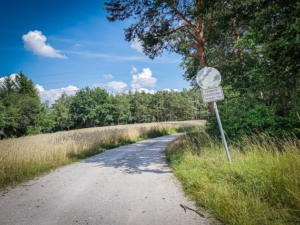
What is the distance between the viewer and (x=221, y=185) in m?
3.57

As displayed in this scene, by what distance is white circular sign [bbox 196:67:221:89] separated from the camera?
4.88m

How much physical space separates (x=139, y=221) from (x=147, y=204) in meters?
0.62

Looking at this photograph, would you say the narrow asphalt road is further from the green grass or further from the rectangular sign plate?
the rectangular sign plate

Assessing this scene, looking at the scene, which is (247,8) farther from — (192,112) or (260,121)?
(192,112)

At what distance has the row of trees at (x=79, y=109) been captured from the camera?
30.8m

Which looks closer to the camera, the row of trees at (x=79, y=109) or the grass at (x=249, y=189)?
the grass at (x=249, y=189)

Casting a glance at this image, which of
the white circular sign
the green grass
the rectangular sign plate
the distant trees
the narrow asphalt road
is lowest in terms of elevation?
the narrow asphalt road

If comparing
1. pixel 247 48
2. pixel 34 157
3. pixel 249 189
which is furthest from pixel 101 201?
pixel 247 48

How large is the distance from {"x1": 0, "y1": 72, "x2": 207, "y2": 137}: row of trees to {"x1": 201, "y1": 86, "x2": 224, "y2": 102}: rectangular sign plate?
31.3m

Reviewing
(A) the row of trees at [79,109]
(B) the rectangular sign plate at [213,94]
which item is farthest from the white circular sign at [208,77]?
(A) the row of trees at [79,109]

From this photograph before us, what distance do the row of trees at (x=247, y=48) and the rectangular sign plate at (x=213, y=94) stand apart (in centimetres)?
97

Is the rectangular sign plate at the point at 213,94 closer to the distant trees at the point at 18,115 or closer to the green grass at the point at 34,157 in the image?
the green grass at the point at 34,157

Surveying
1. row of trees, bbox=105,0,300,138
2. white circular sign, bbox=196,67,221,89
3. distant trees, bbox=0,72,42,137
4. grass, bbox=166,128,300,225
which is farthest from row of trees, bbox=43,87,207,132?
grass, bbox=166,128,300,225

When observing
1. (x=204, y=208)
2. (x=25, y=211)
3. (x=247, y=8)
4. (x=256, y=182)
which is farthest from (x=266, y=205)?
(x=247, y=8)
